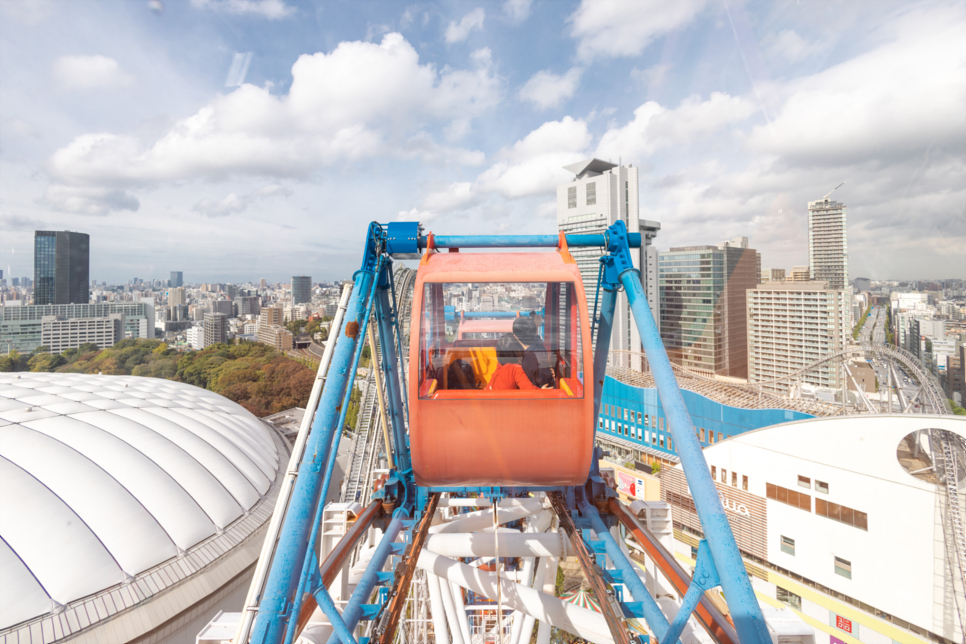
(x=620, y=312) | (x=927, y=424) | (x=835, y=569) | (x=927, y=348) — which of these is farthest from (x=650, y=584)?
(x=620, y=312)

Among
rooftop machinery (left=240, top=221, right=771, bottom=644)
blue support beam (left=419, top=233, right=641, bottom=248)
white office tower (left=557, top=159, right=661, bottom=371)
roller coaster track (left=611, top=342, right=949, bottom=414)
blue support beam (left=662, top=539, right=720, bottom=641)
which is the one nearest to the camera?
rooftop machinery (left=240, top=221, right=771, bottom=644)

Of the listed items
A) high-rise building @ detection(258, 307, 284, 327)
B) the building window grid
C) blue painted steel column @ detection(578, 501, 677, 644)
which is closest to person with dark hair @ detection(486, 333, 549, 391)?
blue painted steel column @ detection(578, 501, 677, 644)

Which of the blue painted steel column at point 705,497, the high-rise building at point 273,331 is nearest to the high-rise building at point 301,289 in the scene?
the high-rise building at point 273,331

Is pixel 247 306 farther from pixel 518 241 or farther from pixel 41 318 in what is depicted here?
pixel 518 241

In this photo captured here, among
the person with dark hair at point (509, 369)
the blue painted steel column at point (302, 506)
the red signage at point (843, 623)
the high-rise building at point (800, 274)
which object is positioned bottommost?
the red signage at point (843, 623)

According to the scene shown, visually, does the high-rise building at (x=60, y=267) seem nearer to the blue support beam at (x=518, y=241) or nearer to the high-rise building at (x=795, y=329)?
the blue support beam at (x=518, y=241)

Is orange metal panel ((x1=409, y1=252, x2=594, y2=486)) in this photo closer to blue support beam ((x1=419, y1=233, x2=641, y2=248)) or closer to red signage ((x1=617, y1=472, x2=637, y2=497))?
blue support beam ((x1=419, y1=233, x2=641, y2=248))
